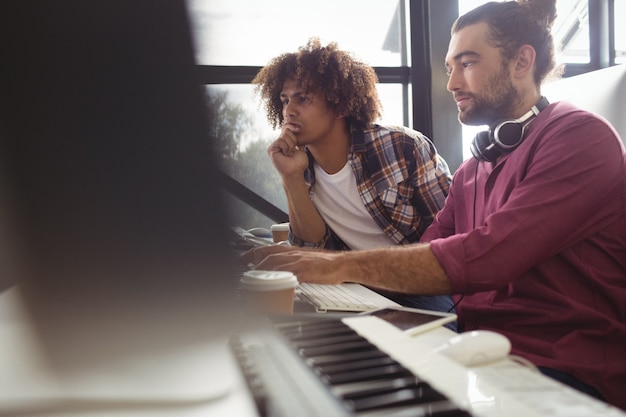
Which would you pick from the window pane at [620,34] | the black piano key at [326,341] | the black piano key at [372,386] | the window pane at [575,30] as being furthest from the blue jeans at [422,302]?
the window pane at [620,34]

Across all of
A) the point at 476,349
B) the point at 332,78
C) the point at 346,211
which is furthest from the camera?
the point at 332,78

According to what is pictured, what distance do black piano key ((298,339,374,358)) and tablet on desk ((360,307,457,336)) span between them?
200 mm

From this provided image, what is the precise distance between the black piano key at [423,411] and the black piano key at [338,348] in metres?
0.12

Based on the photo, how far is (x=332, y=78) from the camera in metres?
2.17

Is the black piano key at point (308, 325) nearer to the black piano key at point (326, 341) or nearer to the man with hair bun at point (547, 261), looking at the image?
the black piano key at point (326, 341)

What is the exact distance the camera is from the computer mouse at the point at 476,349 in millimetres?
604

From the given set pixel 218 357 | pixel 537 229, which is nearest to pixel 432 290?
pixel 537 229

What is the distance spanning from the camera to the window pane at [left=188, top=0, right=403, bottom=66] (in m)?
2.76

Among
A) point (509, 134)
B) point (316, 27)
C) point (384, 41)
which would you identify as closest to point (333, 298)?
point (509, 134)

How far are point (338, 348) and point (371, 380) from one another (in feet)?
0.29

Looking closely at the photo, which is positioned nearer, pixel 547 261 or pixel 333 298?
pixel 333 298

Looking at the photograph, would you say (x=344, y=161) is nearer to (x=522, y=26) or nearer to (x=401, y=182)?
(x=401, y=182)

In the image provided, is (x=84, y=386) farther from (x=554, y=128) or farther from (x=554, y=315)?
(x=554, y=128)

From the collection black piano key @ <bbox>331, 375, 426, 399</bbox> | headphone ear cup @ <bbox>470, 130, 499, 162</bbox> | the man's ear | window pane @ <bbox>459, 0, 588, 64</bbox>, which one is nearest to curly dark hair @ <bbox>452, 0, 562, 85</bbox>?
the man's ear
